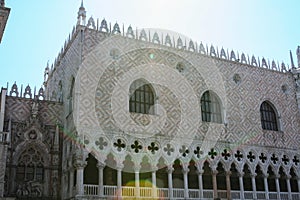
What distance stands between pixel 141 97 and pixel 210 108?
10.9 feet

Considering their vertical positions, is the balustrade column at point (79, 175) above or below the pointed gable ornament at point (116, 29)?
below

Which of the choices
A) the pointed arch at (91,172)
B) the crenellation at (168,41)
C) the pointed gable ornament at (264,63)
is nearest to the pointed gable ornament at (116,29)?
the crenellation at (168,41)

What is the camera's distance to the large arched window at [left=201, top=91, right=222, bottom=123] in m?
17.2

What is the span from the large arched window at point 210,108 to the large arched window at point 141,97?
250cm

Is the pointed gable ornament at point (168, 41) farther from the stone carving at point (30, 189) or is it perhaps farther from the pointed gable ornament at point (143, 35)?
the stone carving at point (30, 189)

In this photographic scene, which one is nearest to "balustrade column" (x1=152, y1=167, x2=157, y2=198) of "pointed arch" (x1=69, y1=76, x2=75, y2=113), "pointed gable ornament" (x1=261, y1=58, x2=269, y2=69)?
"pointed arch" (x1=69, y1=76, x2=75, y2=113)

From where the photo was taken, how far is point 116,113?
14.8m

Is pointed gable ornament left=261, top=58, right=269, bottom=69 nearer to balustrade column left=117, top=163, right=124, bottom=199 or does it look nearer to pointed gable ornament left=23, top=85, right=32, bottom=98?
balustrade column left=117, top=163, right=124, bottom=199

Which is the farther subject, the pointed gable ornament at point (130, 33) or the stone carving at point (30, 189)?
the pointed gable ornament at point (130, 33)

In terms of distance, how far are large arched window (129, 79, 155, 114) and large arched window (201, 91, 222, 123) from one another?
250cm

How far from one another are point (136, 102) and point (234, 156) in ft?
15.5

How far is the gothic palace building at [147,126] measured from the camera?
14.2m

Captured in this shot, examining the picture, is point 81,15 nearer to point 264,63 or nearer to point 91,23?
point 91,23

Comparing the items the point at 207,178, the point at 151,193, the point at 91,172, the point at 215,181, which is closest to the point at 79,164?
the point at 91,172
